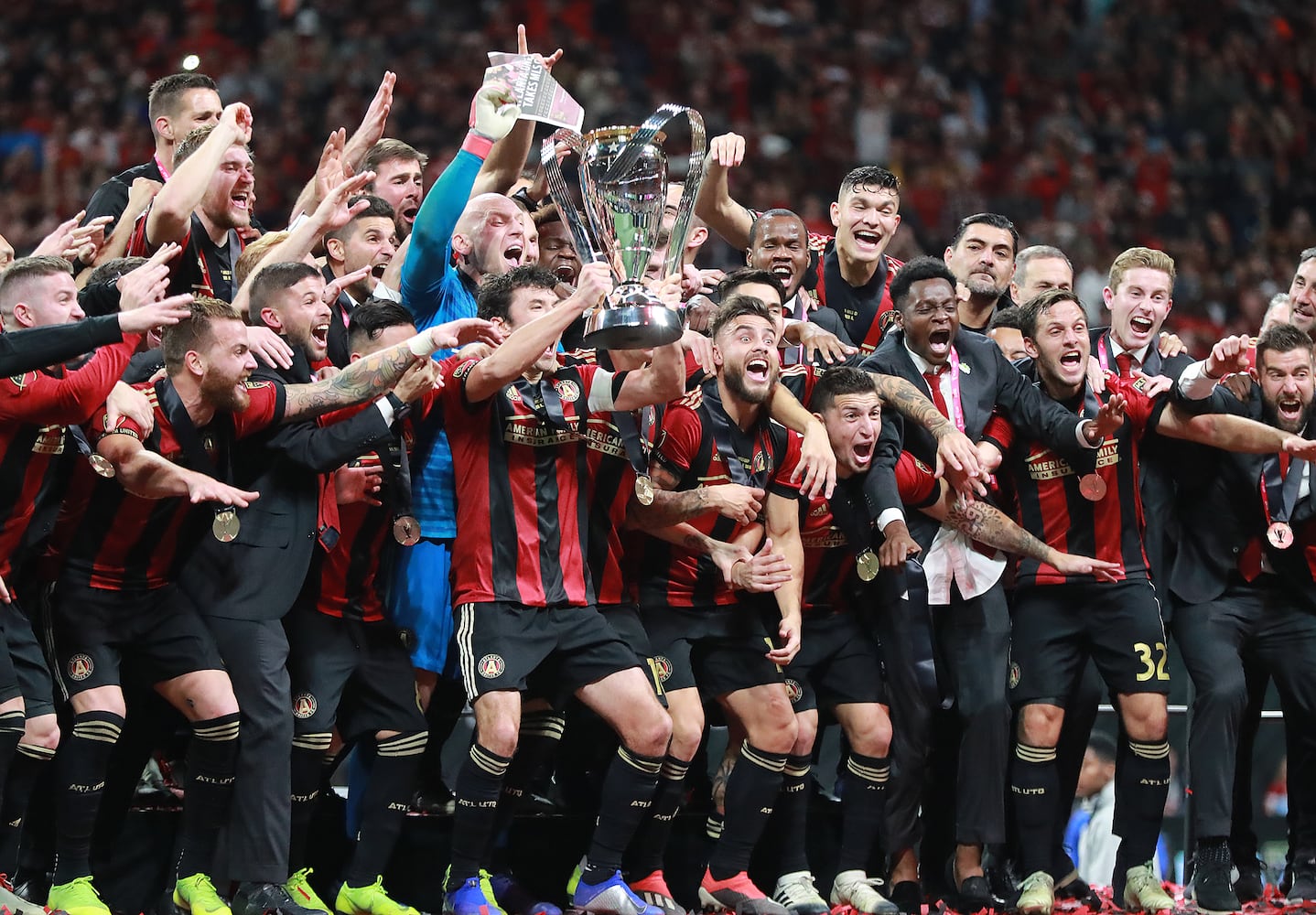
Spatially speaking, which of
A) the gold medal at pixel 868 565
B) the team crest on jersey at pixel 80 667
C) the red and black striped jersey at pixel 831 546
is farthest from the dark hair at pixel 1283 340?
the team crest on jersey at pixel 80 667

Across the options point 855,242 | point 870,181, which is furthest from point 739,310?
point 870,181

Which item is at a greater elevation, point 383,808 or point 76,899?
point 383,808

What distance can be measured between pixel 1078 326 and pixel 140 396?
3.27 m

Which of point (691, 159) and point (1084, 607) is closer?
point (691, 159)

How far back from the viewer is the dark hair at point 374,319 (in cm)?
585

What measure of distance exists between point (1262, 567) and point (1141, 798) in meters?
1.02

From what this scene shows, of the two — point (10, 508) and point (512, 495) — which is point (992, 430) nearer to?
point (512, 495)

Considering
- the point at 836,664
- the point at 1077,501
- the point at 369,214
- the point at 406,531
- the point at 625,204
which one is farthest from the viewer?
the point at 369,214

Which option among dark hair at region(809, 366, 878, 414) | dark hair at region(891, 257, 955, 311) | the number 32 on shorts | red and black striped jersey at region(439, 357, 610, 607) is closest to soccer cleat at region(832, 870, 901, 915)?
the number 32 on shorts

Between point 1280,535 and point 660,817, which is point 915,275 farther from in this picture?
point 660,817

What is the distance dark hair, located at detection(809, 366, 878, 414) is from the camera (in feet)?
20.1

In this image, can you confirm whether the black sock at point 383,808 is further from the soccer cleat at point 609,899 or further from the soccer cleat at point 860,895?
the soccer cleat at point 860,895

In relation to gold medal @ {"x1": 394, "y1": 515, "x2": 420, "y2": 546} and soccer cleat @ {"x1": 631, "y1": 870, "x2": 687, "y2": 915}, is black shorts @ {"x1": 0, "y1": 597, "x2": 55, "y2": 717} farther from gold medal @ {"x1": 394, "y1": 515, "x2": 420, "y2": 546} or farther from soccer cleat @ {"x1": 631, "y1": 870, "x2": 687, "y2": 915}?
soccer cleat @ {"x1": 631, "y1": 870, "x2": 687, "y2": 915}

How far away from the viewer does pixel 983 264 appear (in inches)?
286
